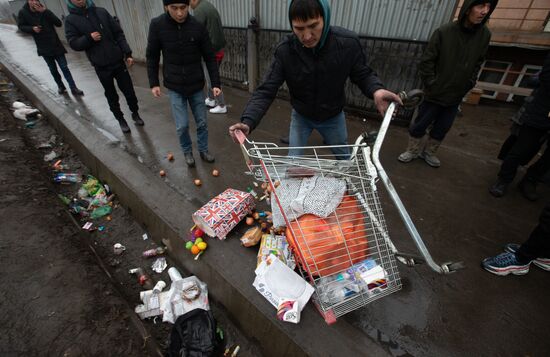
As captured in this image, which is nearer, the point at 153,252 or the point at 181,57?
the point at 153,252

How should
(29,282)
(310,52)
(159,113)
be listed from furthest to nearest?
1. (159,113)
2. (29,282)
3. (310,52)

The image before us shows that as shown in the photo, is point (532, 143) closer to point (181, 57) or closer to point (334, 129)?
point (334, 129)

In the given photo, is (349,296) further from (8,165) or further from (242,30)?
(242,30)

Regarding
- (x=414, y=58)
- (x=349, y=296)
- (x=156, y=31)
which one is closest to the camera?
(x=349, y=296)

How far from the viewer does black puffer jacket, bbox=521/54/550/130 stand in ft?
7.97

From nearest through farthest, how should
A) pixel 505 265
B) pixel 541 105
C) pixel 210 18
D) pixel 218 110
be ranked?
pixel 505 265 < pixel 541 105 < pixel 210 18 < pixel 218 110

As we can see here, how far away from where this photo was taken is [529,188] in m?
3.06

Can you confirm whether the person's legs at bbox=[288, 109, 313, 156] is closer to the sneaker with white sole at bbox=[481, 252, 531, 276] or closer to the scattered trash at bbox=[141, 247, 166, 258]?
the scattered trash at bbox=[141, 247, 166, 258]

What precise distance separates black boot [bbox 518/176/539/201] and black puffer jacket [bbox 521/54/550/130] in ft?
2.67

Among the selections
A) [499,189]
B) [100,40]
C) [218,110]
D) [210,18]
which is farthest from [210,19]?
[499,189]

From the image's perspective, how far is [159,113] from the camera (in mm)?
5145

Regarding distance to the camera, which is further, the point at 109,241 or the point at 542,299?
the point at 109,241

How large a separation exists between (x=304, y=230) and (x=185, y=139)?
2390 mm

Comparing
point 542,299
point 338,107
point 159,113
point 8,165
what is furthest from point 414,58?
point 8,165
